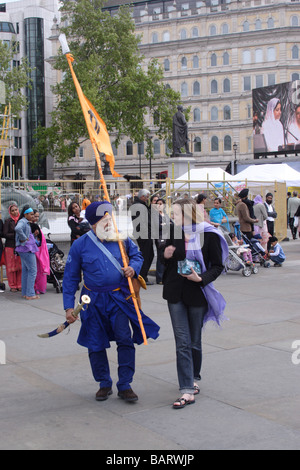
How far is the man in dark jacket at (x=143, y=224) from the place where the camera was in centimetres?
1277

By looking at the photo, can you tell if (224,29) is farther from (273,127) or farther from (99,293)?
(99,293)

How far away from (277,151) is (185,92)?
32740mm

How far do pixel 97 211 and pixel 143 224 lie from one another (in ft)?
24.0

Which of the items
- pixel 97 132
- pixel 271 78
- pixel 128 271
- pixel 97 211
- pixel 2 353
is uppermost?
pixel 271 78

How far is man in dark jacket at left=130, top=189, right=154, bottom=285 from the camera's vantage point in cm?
1277

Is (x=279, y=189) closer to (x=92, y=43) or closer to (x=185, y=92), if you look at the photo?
(x=92, y=43)

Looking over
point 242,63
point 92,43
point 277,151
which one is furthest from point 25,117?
point 277,151

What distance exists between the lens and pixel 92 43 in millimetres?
53531

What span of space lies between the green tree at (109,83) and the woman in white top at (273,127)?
805 cm

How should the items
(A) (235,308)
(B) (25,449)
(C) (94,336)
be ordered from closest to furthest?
1. (B) (25,449)
2. (C) (94,336)
3. (A) (235,308)

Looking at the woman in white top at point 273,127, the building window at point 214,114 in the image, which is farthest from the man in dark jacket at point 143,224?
the building window at point 214,114

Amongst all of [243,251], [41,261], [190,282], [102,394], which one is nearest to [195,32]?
[243,251]

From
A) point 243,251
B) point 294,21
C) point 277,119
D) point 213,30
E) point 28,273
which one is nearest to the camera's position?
point 28,273

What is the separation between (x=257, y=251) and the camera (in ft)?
50.1
